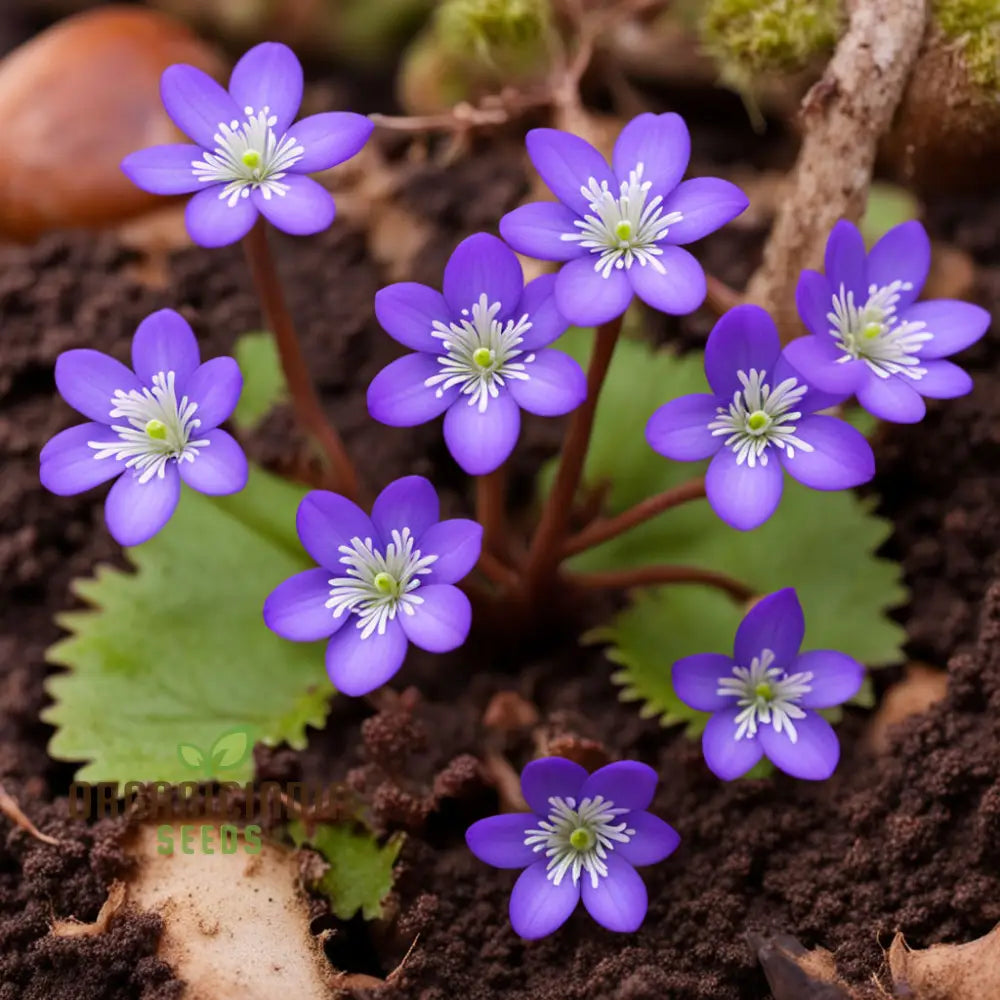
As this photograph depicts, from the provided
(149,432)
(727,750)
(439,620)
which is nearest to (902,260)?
(727,750)

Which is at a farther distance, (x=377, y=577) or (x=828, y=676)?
(x=828, y=676)

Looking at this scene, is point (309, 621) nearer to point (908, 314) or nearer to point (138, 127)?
point (908, 314)

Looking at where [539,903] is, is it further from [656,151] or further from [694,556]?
[656,151]

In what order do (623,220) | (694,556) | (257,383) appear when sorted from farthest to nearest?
1. (257,383)
2. (694,556)
3. (623,220)

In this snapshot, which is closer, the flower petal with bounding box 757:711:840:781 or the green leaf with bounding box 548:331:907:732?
the flower petal with bounding box 757:711:840:781

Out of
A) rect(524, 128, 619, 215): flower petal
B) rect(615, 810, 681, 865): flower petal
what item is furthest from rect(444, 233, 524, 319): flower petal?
rect(615, 810, 681, 865): flower petal

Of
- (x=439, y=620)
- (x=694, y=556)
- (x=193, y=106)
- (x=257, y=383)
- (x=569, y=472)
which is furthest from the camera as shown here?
(x=257, y=383)

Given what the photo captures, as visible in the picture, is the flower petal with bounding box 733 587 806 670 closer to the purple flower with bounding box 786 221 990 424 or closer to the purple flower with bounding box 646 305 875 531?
the purple flower with bounding box 646 305 875 531

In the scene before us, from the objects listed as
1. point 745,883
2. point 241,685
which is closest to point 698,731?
point 745,883

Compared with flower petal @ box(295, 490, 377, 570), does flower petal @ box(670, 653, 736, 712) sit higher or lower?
lower
